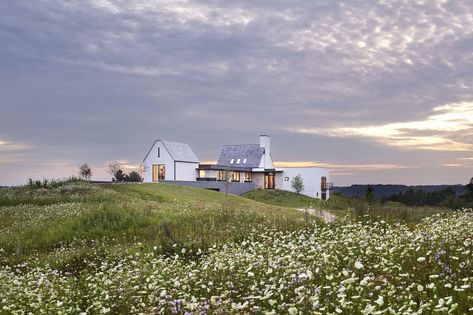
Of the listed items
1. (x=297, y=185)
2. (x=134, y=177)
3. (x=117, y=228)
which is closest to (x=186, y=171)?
(x=134, y=177)

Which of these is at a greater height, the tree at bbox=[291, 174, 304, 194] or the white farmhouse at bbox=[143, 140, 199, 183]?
the white farmhouse at bbox=[143, 140, 199, 183]

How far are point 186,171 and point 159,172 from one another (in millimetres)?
3603

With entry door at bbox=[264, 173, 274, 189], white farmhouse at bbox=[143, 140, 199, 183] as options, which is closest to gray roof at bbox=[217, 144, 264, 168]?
entry door at bbox=[264, 173, 274, 189]

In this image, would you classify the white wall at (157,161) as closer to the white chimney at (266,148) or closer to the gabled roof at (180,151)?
the gabled roof at (180,151)

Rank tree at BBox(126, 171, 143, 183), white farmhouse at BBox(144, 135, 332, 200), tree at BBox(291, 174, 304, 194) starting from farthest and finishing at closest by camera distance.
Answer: tree at BBox(126, 171, 143, 183) < tree at BBox(291, 174, 304, 194) < white farmhouse at BBox(144, 135, 332, 200)

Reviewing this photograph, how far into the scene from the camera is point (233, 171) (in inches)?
2699

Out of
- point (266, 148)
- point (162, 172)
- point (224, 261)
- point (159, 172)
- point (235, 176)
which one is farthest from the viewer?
point (266, 148)

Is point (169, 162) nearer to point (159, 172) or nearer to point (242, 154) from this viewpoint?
point (159, 172)

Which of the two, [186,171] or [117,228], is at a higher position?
[186,171]

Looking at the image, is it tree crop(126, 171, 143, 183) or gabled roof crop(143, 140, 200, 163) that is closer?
gabled roof crop(143, 140, 200, 163)

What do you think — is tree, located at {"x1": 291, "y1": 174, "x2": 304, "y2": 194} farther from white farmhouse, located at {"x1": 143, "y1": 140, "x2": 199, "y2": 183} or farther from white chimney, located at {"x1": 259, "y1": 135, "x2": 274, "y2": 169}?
white farmhouse, located at {"x1": 143, "y1": 140, "x2": 199, "y2": 183}

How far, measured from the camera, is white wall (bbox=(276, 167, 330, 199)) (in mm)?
69312

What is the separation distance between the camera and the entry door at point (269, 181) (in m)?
71.9

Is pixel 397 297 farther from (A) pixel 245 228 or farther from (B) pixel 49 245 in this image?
(B) pixel 49 245
